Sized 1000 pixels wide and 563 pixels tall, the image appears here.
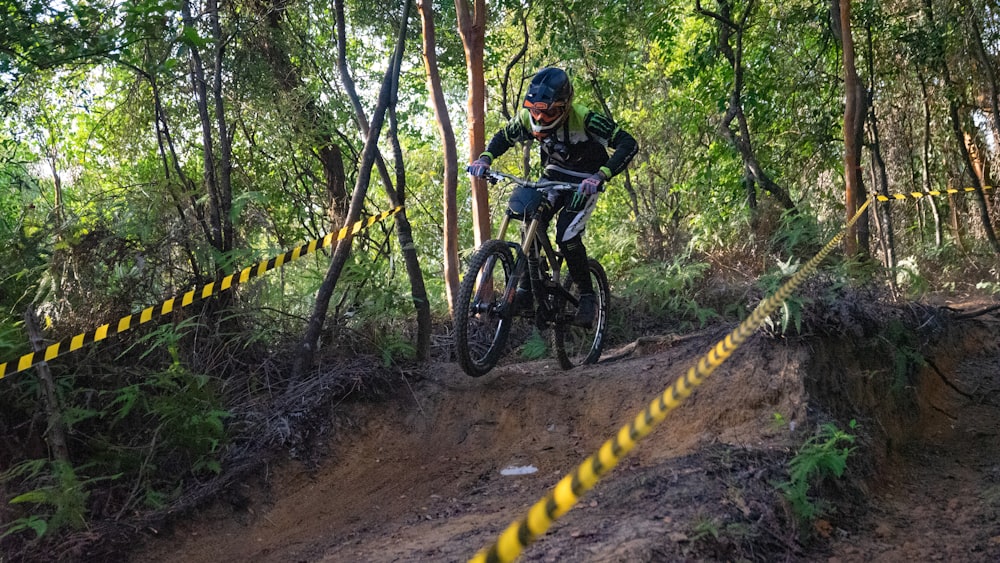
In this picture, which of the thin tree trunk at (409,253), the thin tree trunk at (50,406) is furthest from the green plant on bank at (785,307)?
the thin tree trunk at (50,406)

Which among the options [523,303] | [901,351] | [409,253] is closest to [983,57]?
[901,351]

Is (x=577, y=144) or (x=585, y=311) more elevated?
(x=577, y=144)

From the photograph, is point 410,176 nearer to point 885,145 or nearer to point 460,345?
point 885,145

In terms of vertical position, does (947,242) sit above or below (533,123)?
below

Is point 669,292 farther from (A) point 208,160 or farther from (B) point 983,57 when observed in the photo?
(B) point 983,57

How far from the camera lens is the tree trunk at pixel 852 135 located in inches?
336

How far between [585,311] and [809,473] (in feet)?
8.60

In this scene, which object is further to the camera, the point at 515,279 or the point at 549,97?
the point at 515,279

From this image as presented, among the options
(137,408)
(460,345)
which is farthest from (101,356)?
(460,345)

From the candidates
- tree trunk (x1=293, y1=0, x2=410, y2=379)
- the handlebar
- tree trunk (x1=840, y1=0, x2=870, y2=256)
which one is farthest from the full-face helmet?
tree trunk (x1=840, y1=0, x2=870, y2=256)

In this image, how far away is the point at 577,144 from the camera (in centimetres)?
592

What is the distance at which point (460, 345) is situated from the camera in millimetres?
5172

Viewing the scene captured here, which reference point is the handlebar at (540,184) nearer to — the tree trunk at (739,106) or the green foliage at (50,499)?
the green foliage at (50,499)

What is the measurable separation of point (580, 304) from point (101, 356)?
12.3 feet
